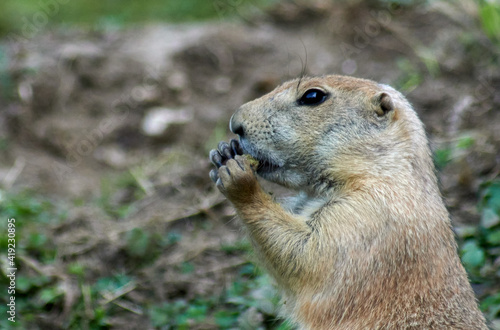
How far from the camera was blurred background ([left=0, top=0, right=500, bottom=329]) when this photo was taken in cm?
422

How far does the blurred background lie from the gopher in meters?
0.41

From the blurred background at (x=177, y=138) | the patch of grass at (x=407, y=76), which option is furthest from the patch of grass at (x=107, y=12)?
the patch of grass at (x=407, y=76)

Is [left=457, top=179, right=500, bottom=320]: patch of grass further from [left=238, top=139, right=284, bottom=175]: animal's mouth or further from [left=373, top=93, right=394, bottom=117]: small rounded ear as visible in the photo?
[left=238, top=139, right=284, bottom=175]: animal's mouth

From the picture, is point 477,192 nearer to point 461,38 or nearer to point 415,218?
point 415,218

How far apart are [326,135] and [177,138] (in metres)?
3.50

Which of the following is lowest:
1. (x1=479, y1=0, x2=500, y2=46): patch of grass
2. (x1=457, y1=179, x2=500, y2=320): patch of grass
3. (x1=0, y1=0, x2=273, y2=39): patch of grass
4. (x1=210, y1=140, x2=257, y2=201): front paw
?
(x1=457, y1=179, x2=500, y2=320): patch of grass

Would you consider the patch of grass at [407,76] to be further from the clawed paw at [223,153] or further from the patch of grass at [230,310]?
the clawed paw at [223,153]

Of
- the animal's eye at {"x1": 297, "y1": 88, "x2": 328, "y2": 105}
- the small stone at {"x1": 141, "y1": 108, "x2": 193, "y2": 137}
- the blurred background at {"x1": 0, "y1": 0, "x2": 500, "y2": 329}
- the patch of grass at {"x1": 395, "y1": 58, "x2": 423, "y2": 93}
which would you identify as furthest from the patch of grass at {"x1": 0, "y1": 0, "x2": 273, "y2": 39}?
the animal's eye at {"x1": 297, "y1": 88, "x2": 328, "y2": 105}

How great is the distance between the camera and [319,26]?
7.59 meters

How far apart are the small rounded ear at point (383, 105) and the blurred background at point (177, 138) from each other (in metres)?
0.62

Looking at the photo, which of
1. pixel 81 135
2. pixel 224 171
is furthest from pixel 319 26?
pixel 224 171

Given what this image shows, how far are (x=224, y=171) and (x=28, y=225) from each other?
2.20 meters

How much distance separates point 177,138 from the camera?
6656 mm

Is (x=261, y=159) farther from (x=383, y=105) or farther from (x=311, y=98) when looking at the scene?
(x=383, y=105)
